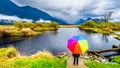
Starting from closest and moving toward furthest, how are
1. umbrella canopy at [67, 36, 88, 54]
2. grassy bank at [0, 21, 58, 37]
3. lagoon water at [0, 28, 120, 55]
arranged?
umbrella canopy at [67, 36, 88, 54]
lagoon water at [0, 28, 120, 55]
grassy bank at [0, 21, 58, 37]

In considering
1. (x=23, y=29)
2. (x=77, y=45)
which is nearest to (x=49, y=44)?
(x=23, y=29)

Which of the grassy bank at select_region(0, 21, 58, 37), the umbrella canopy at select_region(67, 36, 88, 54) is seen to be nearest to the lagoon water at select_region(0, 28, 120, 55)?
the grassy bank at select_region(0, 21, 58, 37)

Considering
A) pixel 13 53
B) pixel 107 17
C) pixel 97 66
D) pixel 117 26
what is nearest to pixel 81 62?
pixel 97 66

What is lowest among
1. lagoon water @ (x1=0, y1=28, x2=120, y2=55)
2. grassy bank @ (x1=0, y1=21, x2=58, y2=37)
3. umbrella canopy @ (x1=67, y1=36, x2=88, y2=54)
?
lagoon water @ (x1=0, y1=28, x2=120, y2=55)

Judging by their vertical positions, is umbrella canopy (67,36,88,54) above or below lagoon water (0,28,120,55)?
above

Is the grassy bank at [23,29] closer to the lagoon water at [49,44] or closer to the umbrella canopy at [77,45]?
the lagoon water at [49,44]

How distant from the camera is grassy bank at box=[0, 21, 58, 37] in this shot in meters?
93.9

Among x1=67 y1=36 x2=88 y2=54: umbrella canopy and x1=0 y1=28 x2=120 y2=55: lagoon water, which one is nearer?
x1=67 y1=36 x2=88 y2=54: umbrella canopy

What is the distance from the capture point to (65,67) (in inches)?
747

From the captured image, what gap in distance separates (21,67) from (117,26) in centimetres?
13530

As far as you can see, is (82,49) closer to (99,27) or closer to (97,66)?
(97,66)

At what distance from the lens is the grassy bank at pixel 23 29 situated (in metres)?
93.9

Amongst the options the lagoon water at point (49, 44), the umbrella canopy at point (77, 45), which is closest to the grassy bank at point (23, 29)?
the lagoon water at point (49, 44)

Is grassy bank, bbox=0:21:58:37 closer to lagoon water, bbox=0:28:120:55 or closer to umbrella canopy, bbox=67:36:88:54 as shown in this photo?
lagoon water, bbox=0:28:120:55
